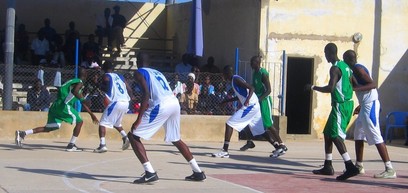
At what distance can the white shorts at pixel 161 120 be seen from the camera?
10.1 meters

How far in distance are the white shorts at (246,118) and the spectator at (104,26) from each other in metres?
11.0

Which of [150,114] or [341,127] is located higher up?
[150,114]

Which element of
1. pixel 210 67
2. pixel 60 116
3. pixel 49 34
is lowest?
pixel 60 116

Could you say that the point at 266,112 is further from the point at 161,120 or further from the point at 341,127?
the point at 161,120

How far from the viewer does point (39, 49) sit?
23.1m

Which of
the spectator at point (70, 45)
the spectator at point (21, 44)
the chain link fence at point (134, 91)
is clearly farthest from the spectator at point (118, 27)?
the chain link fence at point (134, 91)

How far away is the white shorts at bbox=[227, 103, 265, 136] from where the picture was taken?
1407 cm

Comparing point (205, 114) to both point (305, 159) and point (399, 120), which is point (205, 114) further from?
point (399, 120)

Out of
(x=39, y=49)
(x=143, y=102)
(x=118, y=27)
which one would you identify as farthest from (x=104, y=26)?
(x=143, y=102)

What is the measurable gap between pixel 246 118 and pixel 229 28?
7934 mm

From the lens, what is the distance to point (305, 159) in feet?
47.8

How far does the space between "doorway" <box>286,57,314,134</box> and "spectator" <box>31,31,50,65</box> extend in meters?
7.49

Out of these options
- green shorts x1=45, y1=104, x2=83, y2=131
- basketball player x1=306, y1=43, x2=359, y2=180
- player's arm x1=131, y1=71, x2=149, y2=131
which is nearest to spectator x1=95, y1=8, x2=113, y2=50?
green shorts x1=45, y1=104, x2=83, y2=131

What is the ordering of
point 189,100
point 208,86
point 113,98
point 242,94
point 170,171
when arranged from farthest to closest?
1. point 208,86
2. point 189,100
3. point 242,94
4. point 113,98
5. point 170,171
